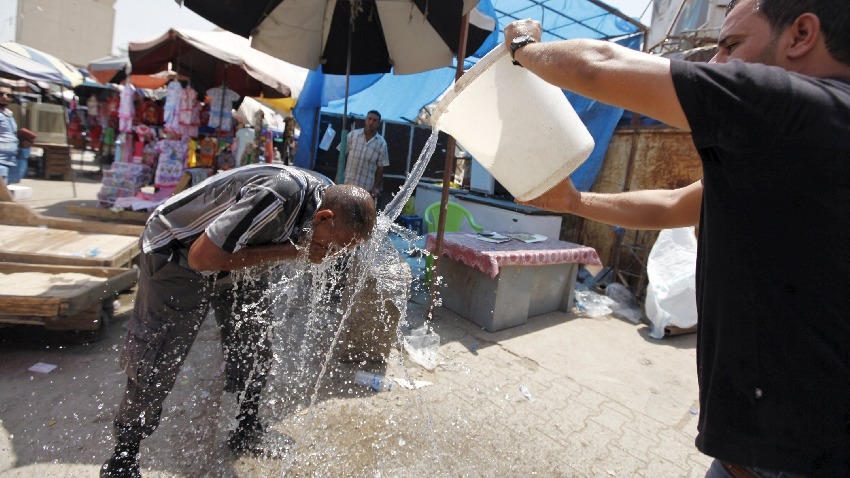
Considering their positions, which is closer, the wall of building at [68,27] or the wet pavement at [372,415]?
the wet pavement at [372,415]

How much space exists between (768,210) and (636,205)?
2.47 ft

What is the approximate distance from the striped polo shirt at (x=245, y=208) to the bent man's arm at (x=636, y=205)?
0.96 metres

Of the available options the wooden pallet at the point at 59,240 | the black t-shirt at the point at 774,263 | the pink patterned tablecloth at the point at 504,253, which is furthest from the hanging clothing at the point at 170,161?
the black t-shirt at the point at 774,263

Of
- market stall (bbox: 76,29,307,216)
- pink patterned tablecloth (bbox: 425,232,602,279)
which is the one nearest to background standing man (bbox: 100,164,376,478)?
pink patterned tablecloth (bbox: 425,232,602,279)

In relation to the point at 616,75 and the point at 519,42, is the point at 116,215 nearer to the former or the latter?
the point at 519,42

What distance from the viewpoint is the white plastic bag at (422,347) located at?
Result: 3.55 metres

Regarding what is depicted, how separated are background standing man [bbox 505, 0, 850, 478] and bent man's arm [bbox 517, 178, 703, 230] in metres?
0.56

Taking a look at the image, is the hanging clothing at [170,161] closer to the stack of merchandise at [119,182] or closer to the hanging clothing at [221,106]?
the hanging clothing at [221,106]

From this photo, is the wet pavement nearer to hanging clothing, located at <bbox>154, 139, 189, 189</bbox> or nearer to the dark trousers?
the dark trousers

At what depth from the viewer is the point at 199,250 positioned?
5.61 ft

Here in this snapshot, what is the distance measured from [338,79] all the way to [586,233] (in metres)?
4.51

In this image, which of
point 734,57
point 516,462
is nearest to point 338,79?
point 516,462

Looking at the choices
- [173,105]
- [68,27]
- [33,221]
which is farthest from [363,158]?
[68,27]

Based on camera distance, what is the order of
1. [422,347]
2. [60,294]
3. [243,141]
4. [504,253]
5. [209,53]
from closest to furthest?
[60,294] < [422,347] < [504,253] < [209,53] < [243,141]
